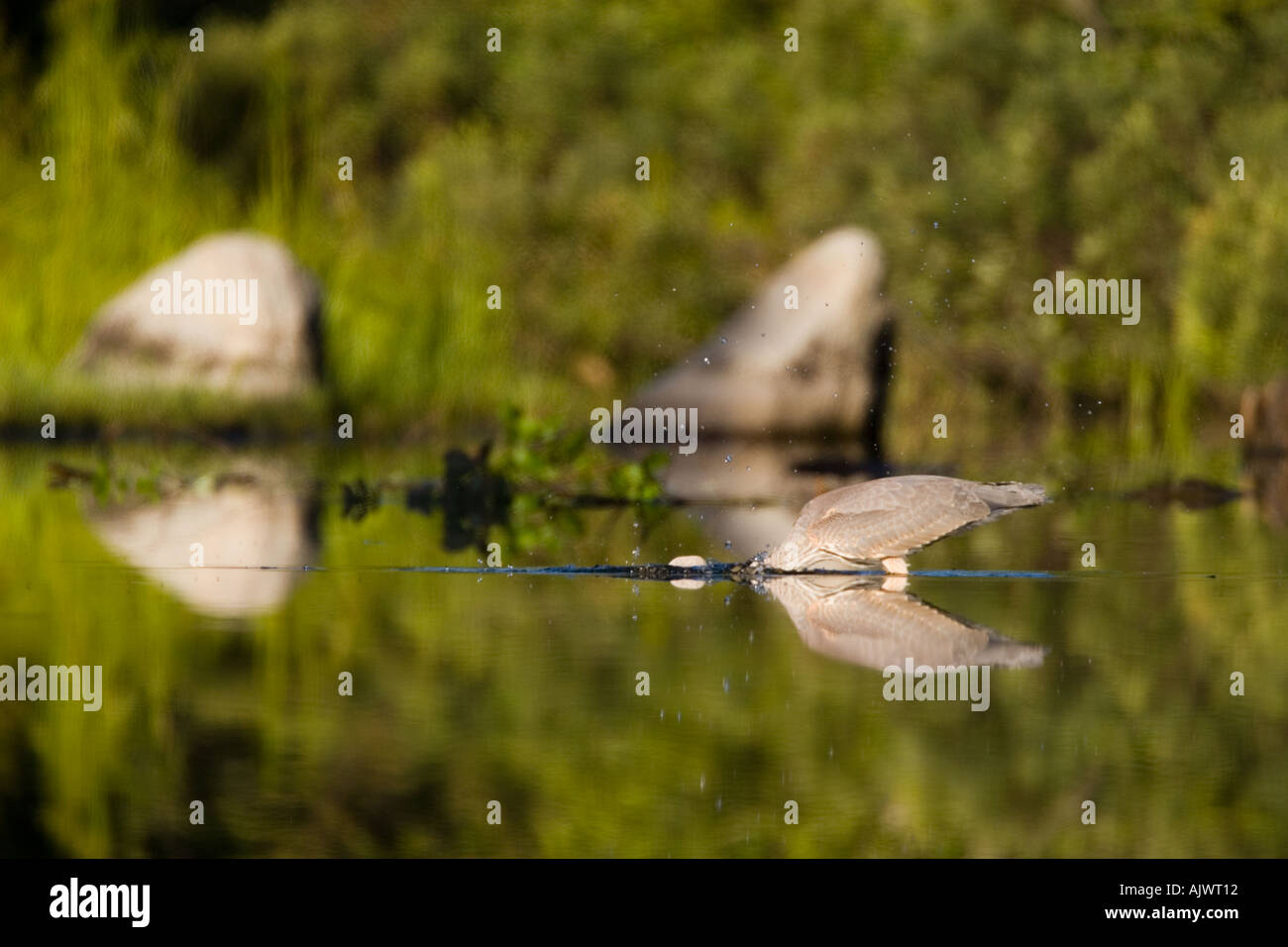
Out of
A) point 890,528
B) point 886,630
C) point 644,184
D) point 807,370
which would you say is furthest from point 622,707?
point 644,184

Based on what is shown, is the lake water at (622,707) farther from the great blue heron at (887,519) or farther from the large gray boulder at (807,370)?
the large gray boulder at (807,370)

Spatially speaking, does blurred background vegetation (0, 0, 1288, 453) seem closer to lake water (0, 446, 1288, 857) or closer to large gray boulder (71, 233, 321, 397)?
large gray boulder (71, 233, 321, 397)

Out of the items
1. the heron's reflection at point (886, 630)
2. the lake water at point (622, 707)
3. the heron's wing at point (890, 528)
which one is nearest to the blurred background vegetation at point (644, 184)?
the lake water at point (622, 707)

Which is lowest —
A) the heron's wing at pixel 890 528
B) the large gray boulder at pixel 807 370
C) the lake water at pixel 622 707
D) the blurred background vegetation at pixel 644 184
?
the lake water at pixel 622 707

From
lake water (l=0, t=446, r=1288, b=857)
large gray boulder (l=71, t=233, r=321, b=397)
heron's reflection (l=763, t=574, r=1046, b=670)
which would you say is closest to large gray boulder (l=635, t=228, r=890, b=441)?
large gray boulder (l=71, t=233, r=321, b=397)

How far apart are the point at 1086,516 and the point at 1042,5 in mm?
16988

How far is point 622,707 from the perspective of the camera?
570 cm

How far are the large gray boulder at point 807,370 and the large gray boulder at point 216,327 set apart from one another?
371 cm

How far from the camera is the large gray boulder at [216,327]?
18891 millimetres

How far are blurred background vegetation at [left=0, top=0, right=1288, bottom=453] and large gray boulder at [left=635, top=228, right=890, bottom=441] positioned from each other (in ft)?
4.40

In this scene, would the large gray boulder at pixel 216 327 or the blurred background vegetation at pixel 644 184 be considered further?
the blurred background vegetation at pixel 644 184

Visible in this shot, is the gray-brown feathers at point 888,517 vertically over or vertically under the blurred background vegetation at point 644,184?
under

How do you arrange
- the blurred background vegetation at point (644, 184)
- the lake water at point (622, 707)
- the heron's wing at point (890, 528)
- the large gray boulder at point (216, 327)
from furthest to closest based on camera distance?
the blurred background vegetation at point (644, 184)
the large gray boulder at point (216, 327)
the heron's wing at point (890, 528)
the lake water at point (622, 707)

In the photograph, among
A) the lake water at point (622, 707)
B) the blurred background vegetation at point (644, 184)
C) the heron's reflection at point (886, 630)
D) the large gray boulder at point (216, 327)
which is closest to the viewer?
the lake water at point (622, 707)
